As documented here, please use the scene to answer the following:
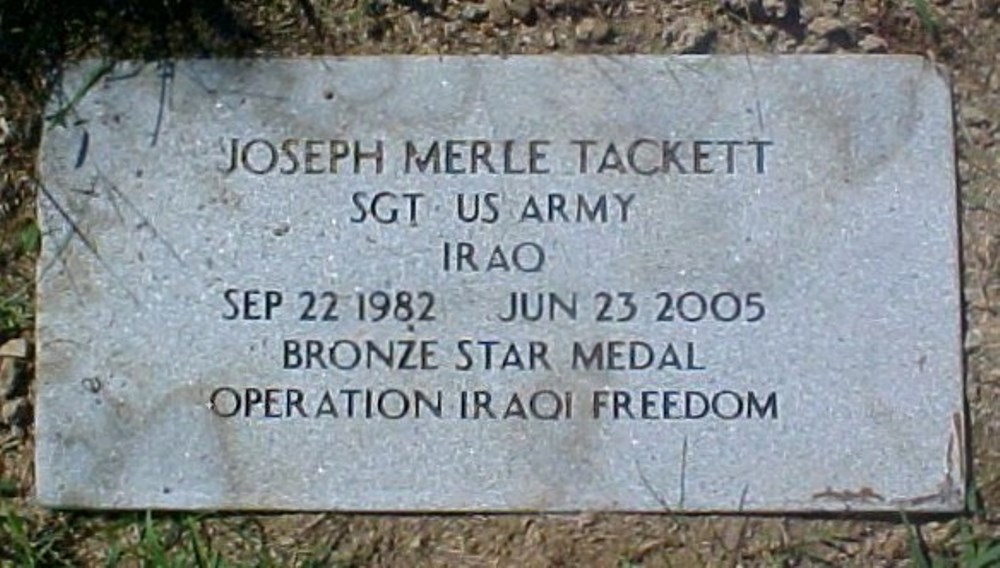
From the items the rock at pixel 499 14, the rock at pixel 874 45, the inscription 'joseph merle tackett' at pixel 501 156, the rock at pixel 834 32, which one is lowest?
the inscription 'joseph merle tackett' at pixel 501 156

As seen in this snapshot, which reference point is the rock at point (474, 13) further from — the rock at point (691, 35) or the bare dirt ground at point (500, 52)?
the rock at point (691, 35)

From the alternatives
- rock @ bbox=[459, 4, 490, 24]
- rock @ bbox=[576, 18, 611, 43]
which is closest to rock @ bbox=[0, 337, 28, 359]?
rock @ bbox=[459, 4, 490, 24]

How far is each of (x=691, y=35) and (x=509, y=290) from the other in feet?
1.30

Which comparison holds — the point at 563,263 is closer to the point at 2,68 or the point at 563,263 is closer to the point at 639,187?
the point at 639,187

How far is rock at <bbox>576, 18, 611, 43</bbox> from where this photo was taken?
244 cm

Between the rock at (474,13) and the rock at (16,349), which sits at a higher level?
the rock at (474,13)

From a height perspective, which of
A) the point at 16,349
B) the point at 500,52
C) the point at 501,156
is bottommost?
the point at 16,349

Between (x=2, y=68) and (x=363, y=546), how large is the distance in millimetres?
763

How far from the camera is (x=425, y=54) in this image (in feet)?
8.00

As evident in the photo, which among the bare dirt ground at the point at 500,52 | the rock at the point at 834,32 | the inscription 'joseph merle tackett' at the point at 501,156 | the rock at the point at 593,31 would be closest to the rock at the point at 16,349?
the bare dirt ground at the point at 500,52

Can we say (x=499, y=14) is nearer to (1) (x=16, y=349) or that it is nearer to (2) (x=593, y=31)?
(2) (x=593, y=31)

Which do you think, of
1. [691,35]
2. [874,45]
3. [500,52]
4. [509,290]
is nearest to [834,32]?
[874,45]

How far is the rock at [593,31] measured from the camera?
96.0 inches

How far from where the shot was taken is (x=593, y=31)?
2.44m
